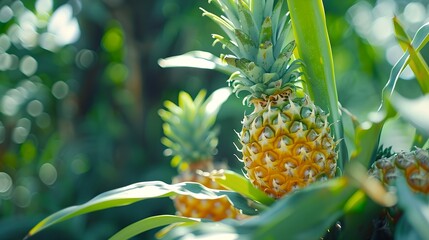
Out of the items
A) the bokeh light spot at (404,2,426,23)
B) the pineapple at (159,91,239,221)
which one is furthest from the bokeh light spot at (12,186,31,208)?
the bokeh light spot at (404,2,426,23)

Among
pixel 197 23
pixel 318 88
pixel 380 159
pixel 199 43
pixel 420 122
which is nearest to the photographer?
pixel 420 122

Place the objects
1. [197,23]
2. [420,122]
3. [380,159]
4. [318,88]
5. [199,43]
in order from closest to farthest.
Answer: [420,122], [380,159], [318,88], [197,23], [199,43]

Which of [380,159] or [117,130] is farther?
[117,130]

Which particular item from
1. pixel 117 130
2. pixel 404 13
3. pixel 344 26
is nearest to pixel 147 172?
pixel 117 130

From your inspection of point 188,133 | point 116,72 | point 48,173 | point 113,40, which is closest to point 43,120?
point 48,173

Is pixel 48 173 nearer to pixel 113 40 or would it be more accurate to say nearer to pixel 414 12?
pixel 113 40

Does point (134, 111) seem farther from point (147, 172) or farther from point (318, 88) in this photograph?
point (318, 88)

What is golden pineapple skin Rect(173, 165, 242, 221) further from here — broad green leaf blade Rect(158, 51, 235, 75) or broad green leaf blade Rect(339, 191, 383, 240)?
broad green leaf blade Rect(339, 191, 383, 240)
